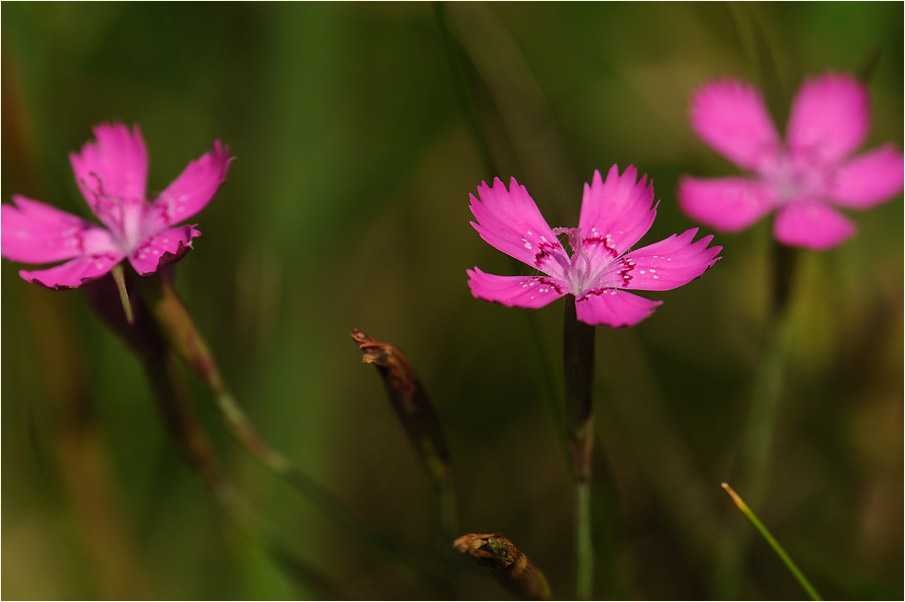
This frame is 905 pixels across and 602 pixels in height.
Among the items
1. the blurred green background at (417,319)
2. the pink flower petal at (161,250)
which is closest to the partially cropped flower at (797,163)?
the blurred green background at (417,319)

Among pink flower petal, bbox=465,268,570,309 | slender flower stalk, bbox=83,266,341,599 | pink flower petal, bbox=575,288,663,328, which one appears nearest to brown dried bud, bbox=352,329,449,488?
pink flower petal, bbox=465,268,570,309

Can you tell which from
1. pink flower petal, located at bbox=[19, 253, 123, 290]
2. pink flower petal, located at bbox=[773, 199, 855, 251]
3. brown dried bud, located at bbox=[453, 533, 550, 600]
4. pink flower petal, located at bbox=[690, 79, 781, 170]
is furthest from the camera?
pink flower petal, located at bbox=[690, 79, 781, 170]

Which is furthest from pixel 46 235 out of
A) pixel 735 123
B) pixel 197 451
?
pixel 735 123

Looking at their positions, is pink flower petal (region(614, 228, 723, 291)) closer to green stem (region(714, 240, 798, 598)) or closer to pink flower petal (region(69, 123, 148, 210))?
green stem (region(714, 240, 798, 598))

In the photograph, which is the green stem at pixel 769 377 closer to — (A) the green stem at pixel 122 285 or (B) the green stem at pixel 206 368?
(B) the green stem at pixel 206 368

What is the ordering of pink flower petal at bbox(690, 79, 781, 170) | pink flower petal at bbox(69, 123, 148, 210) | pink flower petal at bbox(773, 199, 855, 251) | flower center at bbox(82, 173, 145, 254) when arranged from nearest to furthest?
flower center at bbox(82, 173, 145, 254) → pink flower petal at bbox(69, 123, 148, 210) → pink flower petal at bbox(773, 199, 855, 251) → pink flower petal at bbox(690, 79, 781, 170)

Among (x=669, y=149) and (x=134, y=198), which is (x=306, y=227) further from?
(x=669, y=149)

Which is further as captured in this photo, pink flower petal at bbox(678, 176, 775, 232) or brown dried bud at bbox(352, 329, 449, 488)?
pink flower petal at bbox(678, 176, 775, 232)
